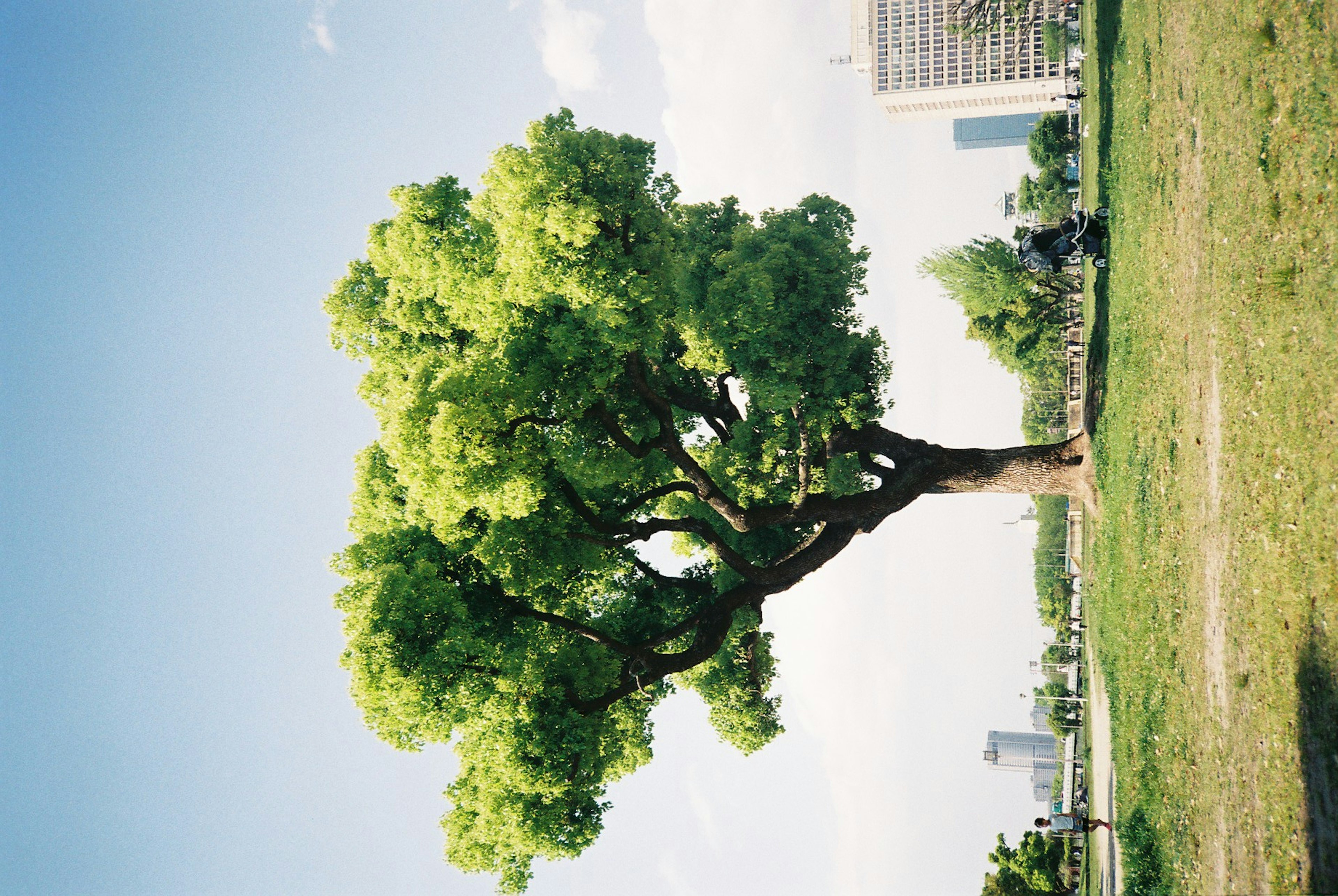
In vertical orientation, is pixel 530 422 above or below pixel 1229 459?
above

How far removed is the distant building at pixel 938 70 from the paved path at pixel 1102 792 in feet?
393

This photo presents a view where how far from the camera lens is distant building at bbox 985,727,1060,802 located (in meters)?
171

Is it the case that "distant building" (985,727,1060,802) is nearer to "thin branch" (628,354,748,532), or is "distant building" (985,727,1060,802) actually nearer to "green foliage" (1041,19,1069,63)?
"green foliage" (1041,19,1069,63)

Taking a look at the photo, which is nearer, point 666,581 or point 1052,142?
point 666,581

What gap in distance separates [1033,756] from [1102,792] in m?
206

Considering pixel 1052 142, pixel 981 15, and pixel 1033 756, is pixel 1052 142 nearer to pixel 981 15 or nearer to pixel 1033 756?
pixel 981 15

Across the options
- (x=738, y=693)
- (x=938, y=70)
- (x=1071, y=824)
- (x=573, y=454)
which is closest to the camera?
(x=573, y=454)

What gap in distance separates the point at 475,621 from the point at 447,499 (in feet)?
10.9

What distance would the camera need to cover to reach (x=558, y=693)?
57.5 feet

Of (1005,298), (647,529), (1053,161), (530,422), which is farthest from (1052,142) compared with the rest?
(530,422)

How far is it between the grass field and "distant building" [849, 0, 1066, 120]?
12110 cm

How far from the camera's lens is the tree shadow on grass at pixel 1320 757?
7773mm

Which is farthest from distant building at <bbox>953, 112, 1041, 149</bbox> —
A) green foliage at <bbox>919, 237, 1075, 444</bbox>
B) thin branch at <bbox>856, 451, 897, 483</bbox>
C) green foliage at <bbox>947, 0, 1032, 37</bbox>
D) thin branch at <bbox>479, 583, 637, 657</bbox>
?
thin branch at <bbox>479, 583, 637, 657</bbox>

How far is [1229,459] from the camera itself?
1067 cm
